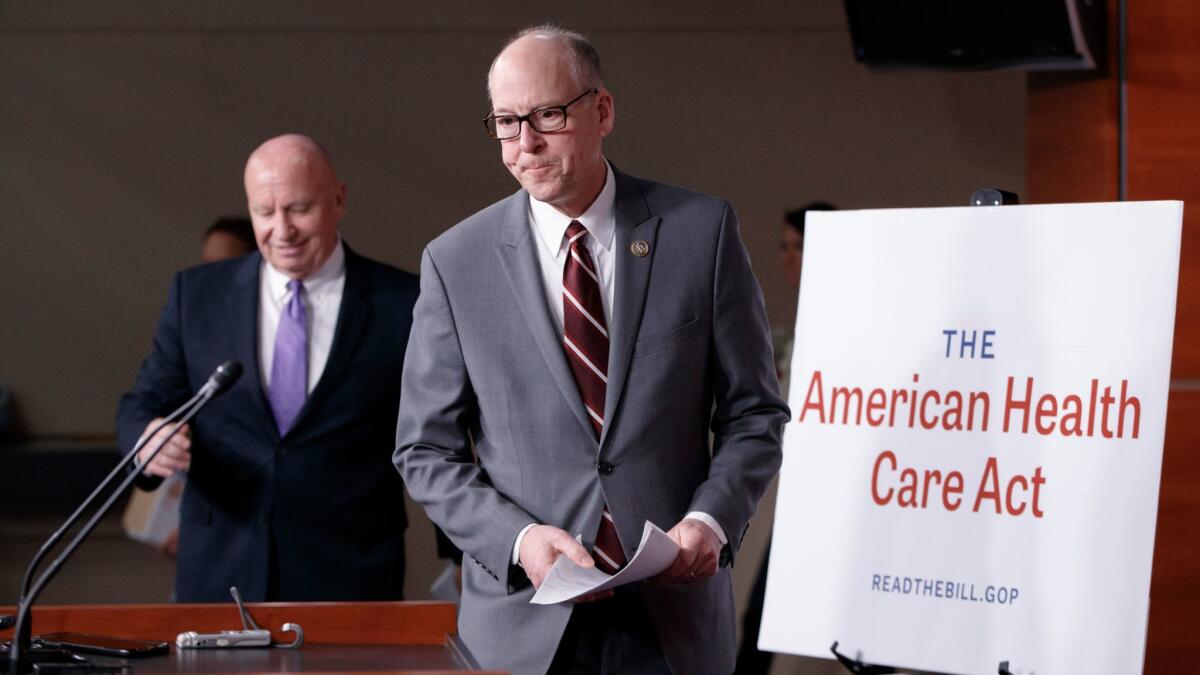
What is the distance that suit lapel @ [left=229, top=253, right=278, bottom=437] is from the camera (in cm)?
309

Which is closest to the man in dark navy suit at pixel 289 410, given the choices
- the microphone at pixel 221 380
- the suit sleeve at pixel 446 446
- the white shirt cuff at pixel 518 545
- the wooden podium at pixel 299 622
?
the suit sleeve at pixel 446 446

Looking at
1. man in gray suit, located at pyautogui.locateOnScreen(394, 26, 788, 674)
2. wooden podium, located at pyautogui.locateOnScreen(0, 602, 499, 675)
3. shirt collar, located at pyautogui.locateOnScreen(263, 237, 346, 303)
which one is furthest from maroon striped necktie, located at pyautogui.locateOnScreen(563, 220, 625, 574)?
shirt collar, located at pyautogui.locateOnScreen(263, 237, 346, 303)

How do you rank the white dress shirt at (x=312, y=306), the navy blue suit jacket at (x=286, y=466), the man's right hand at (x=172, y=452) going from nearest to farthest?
the man's right hand at (x=172, y=452)
the navy blue suit jacket at (x=286, y=466)
the white dress shirt at (x=312, y=306)

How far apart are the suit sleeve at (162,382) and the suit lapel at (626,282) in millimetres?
1342

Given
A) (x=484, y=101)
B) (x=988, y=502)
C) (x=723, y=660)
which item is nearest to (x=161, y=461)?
(x=723, y=660)

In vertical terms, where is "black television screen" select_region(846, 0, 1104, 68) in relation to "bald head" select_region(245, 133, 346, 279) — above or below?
above

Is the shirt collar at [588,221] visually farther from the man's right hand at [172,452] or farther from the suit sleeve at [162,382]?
the suit sleeve at [162,382]

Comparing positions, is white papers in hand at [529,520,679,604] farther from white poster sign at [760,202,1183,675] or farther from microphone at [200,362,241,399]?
white poster sign at [760,202,1183,675]

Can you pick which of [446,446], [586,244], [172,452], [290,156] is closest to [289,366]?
[172,452]

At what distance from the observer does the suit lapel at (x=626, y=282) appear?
6.99ft

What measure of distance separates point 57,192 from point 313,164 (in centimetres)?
330

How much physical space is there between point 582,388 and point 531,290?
165 mm

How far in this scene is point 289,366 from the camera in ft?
10.3

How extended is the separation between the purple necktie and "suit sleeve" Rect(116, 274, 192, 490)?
0.66 feet
